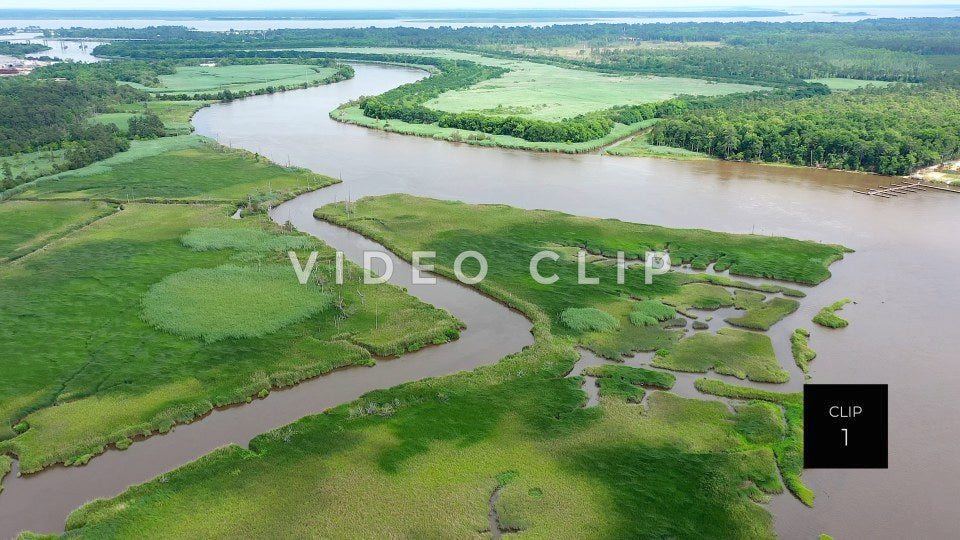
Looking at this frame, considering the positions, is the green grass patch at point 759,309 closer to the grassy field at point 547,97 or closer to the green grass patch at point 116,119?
the grassy field at point 547,97

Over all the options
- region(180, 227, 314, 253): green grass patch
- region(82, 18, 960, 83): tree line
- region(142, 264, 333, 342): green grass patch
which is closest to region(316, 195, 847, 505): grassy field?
region(180, 227, 314, 253): green grass patch

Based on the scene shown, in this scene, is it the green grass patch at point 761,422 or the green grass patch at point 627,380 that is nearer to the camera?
the green grass patch at point 761,422

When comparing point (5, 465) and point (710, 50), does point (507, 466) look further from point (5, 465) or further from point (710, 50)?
point (710, 50)

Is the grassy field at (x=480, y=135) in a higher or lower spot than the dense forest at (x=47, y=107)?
lower

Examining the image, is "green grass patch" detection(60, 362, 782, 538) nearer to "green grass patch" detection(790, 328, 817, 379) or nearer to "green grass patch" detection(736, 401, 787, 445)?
"green grass patch" detection(736, 401, 787, 445)

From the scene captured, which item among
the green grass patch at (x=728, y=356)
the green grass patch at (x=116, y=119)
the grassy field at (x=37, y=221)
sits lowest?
the green grass patch at (x=728, y=356)

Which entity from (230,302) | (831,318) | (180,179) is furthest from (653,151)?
(230,302)

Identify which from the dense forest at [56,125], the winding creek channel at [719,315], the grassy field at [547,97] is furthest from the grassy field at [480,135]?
the dense forest at [56,125]
